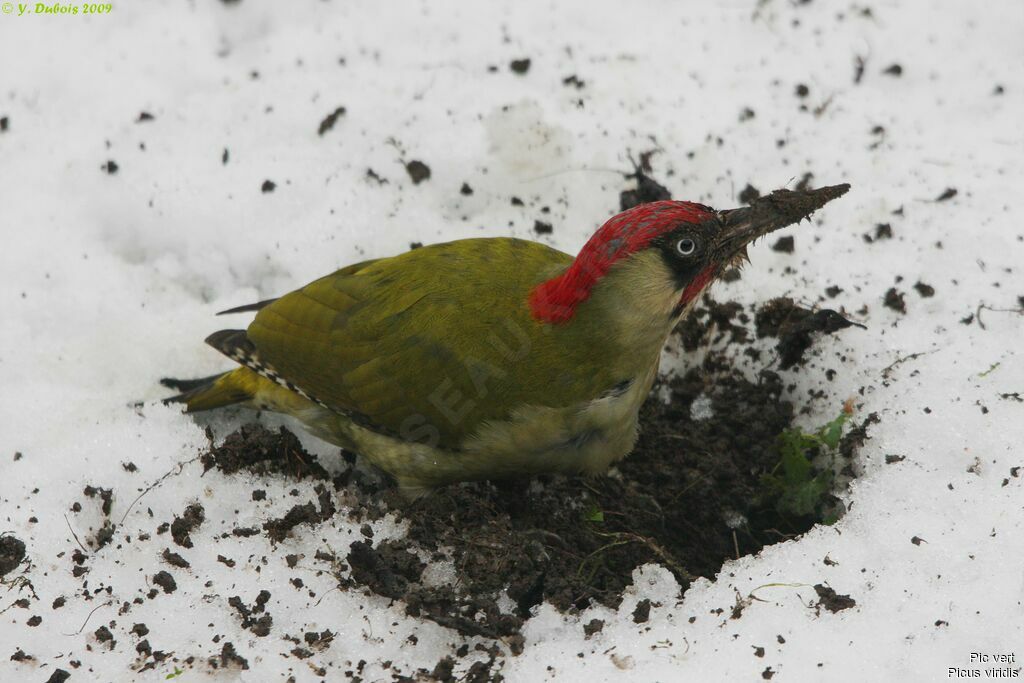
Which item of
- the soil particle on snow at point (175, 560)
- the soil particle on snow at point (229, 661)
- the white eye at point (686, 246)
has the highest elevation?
the white eye at point (686, 246)

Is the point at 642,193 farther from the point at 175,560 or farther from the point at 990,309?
the point at 175,560

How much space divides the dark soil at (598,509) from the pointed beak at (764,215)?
624 millimetres

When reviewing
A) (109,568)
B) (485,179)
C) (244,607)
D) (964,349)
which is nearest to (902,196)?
(964,349)

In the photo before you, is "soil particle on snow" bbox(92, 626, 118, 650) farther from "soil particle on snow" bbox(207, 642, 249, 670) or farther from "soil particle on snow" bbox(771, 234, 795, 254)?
"soil particle on snow" bbox(771, 234, 795, 254)

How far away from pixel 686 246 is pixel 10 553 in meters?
2.56

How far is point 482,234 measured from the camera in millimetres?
4441

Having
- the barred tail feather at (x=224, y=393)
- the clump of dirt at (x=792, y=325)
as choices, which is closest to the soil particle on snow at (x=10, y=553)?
the barred tail feather at (x=224, y=393)

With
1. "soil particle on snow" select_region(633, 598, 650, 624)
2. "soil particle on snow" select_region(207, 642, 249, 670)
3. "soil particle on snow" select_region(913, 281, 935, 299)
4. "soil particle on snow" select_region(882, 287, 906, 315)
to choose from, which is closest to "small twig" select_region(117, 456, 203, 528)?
"soil particle on snow" select_region(207, 642, 249, 670)

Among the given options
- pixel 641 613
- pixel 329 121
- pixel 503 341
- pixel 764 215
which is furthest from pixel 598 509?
pixel 329 121

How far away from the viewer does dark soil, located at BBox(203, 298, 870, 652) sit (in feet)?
11.0

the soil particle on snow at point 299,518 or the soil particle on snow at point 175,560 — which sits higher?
the soil particle on snow at point 299,518

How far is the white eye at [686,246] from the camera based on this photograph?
3236 millimetres

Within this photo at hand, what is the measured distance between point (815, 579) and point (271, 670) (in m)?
1.73

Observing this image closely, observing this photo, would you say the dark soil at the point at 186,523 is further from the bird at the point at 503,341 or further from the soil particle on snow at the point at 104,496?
the bird at the point at 503,341
